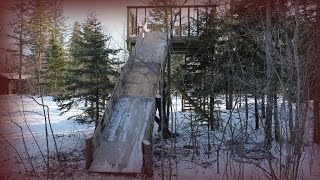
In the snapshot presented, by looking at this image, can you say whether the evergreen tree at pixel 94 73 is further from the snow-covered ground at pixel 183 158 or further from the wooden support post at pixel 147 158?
the wooden support post at pixel 147 158

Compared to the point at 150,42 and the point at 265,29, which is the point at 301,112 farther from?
the point at 150,42

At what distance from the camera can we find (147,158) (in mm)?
7527

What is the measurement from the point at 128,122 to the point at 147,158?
1.66 m

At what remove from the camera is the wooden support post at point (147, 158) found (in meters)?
7.43

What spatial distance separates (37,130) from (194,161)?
8.07 m

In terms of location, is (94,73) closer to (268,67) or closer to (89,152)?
(89,152)

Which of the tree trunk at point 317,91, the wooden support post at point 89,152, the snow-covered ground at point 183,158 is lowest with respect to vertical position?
the snow-covered ground at point 183,158

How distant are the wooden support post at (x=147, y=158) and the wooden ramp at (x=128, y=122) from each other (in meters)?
0.15

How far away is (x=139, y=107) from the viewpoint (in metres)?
9.45

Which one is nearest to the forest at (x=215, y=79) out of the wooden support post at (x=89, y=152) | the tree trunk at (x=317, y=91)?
the tree trunk at (x=317, y=91)

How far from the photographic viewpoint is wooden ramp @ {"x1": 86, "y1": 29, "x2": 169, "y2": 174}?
7738 mm

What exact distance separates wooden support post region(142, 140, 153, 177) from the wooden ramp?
147 mm

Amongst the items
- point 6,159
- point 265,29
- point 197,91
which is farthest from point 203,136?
point 6,159

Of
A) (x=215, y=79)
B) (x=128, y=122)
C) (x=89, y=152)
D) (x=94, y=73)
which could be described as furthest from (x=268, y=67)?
(x=94, y=73)
